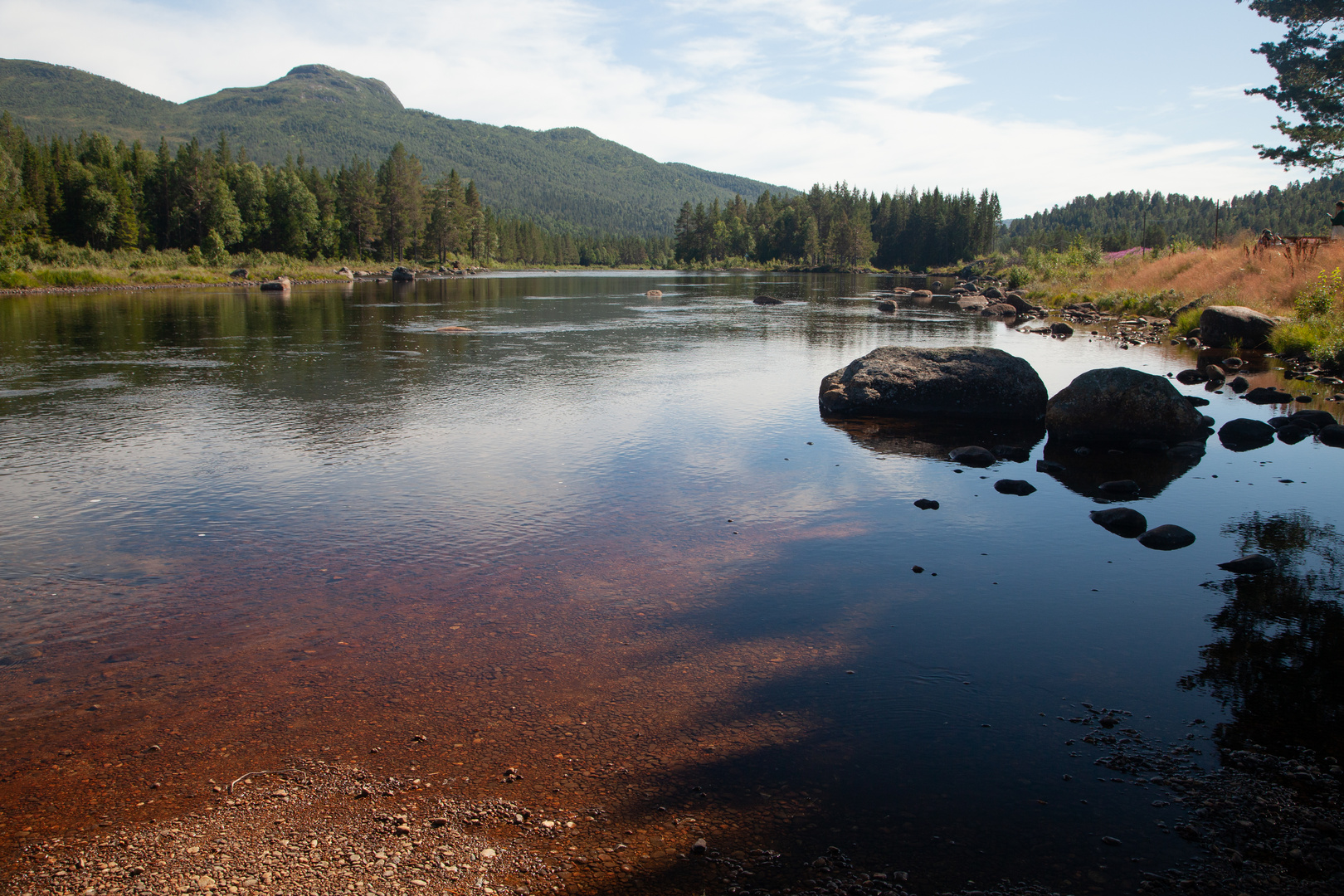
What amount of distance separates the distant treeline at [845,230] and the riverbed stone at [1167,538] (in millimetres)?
155785

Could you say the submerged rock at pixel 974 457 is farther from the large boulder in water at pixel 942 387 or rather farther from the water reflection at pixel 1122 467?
the large boulder in water at pixel 942 387

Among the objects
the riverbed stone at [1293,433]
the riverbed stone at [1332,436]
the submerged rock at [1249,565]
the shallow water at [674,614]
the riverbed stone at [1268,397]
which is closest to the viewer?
the shallow water at [674,614]

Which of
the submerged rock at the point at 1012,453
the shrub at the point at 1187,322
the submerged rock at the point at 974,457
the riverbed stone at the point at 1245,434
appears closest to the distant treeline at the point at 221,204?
the submerged rock at the point at 974,457

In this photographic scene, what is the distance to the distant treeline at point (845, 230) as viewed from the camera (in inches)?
6275

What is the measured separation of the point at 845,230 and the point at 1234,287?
4993 inches

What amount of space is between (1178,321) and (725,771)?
126 feet

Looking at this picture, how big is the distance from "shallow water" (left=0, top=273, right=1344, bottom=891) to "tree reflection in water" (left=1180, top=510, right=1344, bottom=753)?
0.15 feet

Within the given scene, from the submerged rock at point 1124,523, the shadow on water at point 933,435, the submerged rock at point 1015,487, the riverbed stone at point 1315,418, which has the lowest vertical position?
the submerged rock at point 1124,523

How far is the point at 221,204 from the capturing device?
97.5 meters

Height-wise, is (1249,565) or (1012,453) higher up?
(1012,453)

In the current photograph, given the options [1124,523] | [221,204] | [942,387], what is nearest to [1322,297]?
[942,387]

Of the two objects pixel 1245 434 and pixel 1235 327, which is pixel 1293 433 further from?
pixel 1235 327

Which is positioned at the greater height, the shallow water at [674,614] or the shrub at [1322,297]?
the shrub at [1322,297]

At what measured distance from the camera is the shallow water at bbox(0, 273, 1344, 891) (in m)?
5.20
